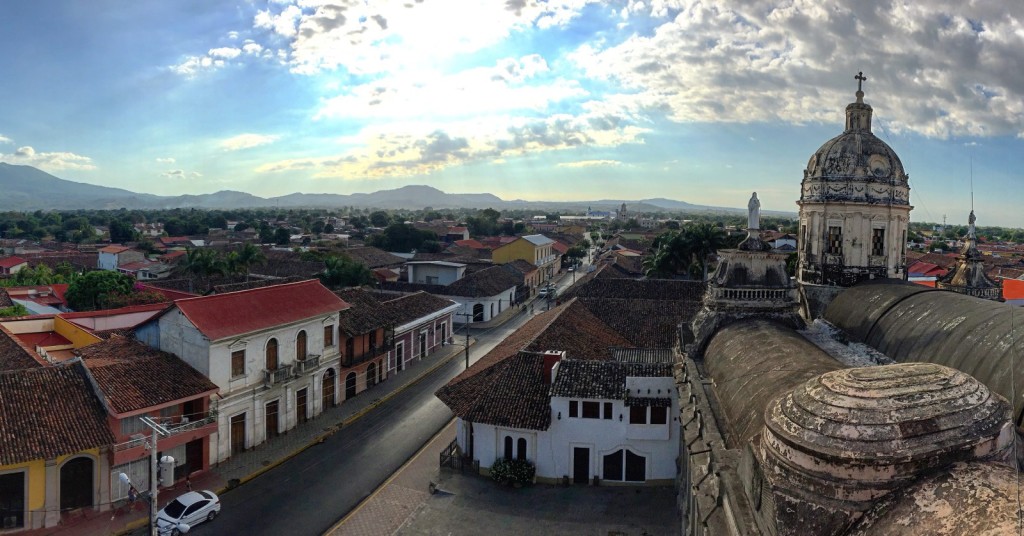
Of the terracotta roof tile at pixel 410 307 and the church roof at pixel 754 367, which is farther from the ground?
the church roof at pixel 754 367

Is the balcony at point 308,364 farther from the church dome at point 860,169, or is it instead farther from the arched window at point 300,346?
the church dome at point 860,169

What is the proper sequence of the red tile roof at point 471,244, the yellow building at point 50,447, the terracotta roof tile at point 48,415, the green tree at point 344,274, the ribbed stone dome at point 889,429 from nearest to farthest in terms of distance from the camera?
the ribbed stone dome at point 889,429, the terracotta roof tile at point 48,415, the yellow building at point 50,447, the green tree at point 344,274, the red tile roof at point 471,244

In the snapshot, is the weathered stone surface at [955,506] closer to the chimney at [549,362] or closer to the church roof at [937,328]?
the church roof at [937,328]

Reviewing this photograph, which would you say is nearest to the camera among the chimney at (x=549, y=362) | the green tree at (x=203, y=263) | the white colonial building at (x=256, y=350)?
the white colonial building at (x=256, y=350)

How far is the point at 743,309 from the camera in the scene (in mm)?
22359

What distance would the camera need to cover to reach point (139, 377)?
2312 centimetres

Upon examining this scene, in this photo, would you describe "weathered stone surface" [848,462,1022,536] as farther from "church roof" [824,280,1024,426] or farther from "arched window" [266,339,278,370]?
"arched window" [266,339,278,370]

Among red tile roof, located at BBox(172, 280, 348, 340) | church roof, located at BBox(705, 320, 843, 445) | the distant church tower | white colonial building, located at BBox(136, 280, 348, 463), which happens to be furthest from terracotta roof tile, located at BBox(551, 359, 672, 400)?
red tile roof, located at BBox(172, 280, 348, 340)

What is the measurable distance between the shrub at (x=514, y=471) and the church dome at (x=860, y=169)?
1593 cm

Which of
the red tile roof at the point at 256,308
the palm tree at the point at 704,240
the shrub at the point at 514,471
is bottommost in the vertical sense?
the shrub at the point at 514,471

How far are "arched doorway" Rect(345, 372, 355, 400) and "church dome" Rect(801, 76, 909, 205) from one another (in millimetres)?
24527

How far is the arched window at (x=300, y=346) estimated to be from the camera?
29.8m

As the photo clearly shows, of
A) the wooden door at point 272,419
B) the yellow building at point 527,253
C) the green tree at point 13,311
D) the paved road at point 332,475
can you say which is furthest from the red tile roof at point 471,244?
the wooden door at point 272,419

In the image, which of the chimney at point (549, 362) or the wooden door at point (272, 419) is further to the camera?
the wooden door at point (272, 419)
